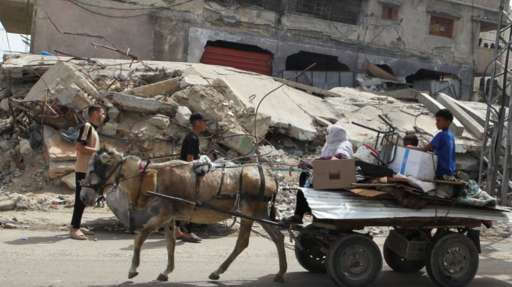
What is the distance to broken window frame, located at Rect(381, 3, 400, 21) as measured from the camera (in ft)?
84.1

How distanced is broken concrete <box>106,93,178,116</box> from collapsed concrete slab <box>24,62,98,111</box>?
487 mm

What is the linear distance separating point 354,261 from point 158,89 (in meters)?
7.59

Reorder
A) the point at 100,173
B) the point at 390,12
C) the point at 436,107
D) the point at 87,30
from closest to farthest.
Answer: the point at 100,173 < the point at 436,107 < the point at 87,30 < the point at 390,12

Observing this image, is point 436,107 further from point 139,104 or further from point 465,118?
point 139,104

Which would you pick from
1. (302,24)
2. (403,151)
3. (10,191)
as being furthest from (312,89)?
(403,151)

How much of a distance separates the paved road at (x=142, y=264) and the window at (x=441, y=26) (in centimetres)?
1974

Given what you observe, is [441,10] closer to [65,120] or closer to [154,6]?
[154,6]

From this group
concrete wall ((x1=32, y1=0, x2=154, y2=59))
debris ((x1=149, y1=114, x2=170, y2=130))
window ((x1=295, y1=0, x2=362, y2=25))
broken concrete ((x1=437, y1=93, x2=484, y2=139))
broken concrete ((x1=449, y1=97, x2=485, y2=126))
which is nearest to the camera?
debris ((x1=149, y1=114, x2=170, y2=130))

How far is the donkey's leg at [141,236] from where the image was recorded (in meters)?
5.89

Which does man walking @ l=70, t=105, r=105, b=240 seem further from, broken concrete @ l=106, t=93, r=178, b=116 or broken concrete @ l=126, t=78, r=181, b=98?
broken concrete @ l=126, t=78, r=181, b=98

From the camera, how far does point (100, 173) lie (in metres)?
5.93

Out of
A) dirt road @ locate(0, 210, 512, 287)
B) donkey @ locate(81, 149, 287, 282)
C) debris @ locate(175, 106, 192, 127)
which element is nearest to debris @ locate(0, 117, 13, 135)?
debris @ locate(175, 106, 192, 127)

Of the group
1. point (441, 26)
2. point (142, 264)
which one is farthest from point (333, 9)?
point (142, 264)

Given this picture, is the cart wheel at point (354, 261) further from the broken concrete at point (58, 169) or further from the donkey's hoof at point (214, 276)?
the broken concrete at point (58, 169)
